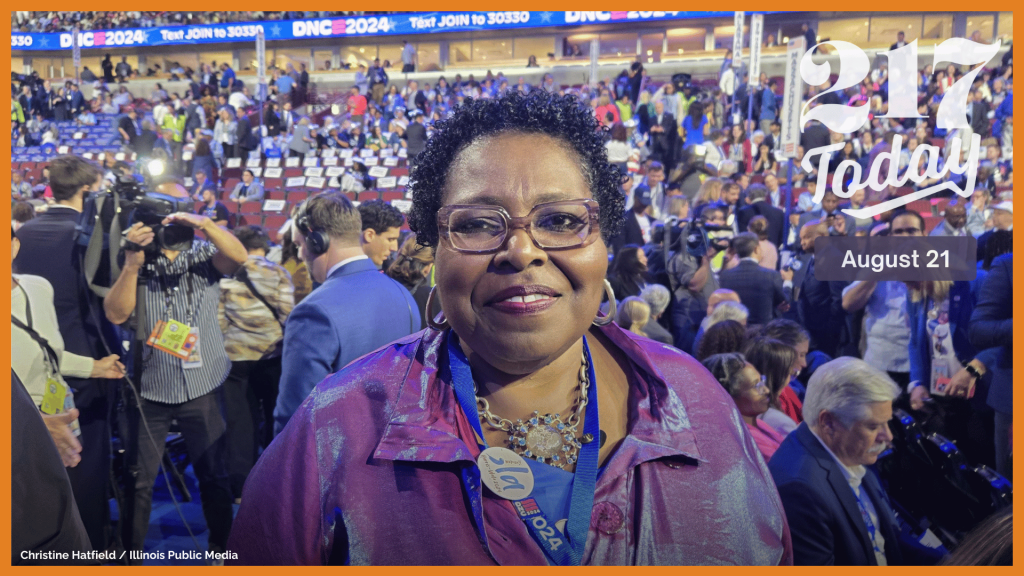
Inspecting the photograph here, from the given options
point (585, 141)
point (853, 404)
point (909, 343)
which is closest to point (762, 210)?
point (909, 343)

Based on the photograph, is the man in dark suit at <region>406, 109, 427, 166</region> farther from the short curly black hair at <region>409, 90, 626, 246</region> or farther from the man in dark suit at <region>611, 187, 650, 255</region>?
the man in dark suit at <region>611, 187, 650, 255</region>

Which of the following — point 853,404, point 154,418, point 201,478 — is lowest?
point 201,478

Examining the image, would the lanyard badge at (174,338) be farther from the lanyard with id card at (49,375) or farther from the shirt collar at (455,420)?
the shirt collar at (455,420)

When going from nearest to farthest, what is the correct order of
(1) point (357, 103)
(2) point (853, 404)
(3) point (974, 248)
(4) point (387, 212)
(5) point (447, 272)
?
(5) point (447, 272) → (2) point (853, 404) → (3) point (974, 248) → (4) point (387, 212) → (1) point (357, 103)

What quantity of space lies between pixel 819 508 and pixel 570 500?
91 cm

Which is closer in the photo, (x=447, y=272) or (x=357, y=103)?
(x=447, y=272)

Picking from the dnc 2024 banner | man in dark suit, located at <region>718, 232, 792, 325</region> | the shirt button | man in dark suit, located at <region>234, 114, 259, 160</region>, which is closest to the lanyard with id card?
the dnc 2024 banner

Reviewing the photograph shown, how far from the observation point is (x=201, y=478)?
240 cm

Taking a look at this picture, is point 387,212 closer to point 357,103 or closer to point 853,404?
point 853,404

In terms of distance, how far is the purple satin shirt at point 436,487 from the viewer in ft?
3.51

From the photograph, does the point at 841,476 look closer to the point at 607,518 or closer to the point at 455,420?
the point at 607,518

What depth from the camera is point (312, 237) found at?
2.15 m

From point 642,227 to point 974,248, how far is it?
1430 millimetres

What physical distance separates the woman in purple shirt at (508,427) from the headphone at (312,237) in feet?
3.40
